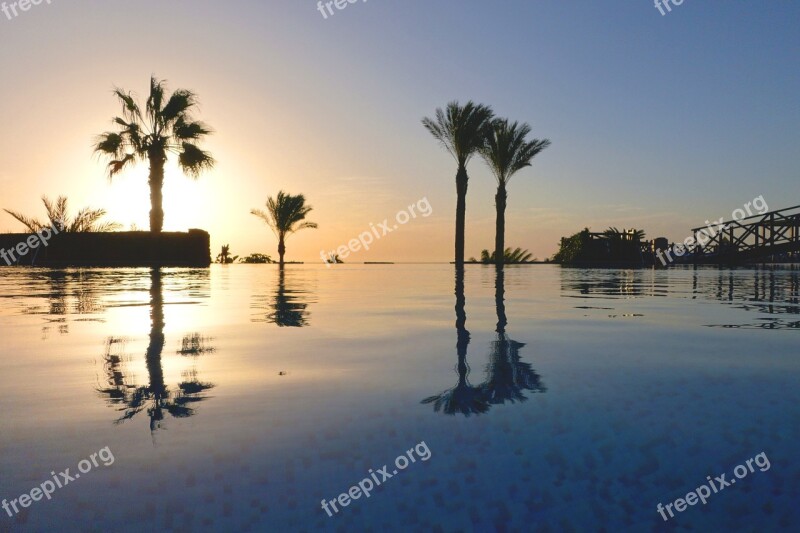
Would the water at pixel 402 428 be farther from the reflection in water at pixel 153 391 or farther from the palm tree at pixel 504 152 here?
the palm tree at pixel 504 152

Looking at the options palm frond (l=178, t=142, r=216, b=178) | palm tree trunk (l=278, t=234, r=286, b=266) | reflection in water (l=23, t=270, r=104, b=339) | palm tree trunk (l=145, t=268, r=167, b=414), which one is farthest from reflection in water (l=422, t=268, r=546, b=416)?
palm tree trunk (l=278, t=234, r=286, b=266)

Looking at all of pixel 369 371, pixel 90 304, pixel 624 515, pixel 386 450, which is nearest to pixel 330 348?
pixel 369 371

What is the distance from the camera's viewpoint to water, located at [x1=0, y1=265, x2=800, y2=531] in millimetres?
1387

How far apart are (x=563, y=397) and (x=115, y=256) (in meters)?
25.7

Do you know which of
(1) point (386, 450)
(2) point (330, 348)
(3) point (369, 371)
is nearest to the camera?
(1) point (386, 450)

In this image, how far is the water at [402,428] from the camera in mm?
→ 1387

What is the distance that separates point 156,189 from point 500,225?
15.7m

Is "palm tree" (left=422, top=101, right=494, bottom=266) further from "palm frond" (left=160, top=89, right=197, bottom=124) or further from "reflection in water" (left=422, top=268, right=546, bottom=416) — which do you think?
"reflection in water" (left=422, top=268, right=546, bottom=416)

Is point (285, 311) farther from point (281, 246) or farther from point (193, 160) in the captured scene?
point (281, 246)

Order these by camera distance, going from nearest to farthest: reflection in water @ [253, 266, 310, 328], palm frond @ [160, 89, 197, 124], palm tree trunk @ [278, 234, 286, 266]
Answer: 1. reflection in water @ [253, 266, 310, 328]
2. palm frond @ [160, 89, 197, 124]
3. palm tree trunk @ [278, 234, 286, 266]

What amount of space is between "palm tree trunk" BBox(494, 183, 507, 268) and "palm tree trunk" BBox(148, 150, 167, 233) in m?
15.2

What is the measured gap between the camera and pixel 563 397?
2.34 metres

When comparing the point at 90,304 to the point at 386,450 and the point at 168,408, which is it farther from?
the point at 386,450

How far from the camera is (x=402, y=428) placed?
195cm
